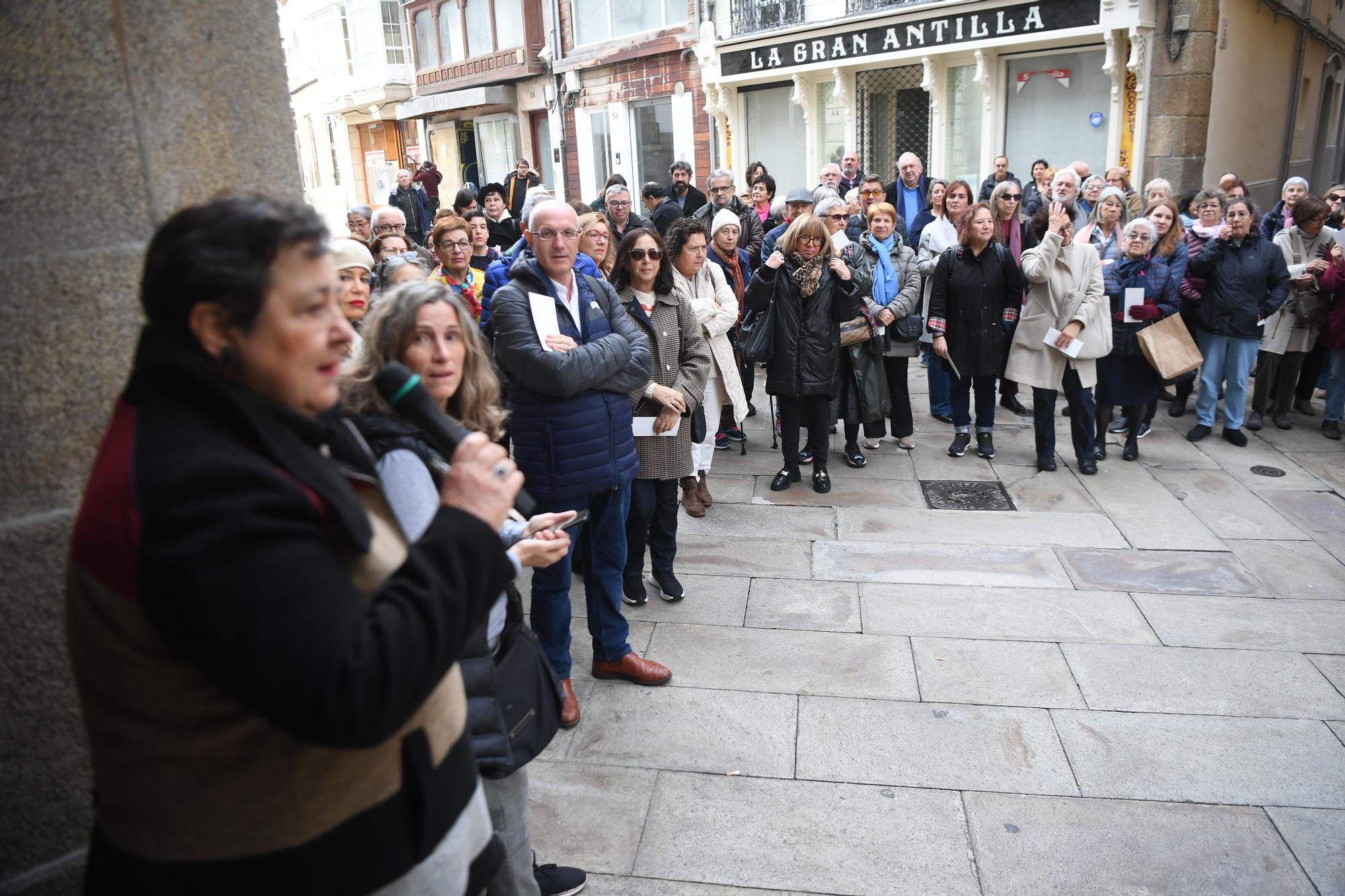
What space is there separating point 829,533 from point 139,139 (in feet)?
15.0

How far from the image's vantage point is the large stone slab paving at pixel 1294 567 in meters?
5.17

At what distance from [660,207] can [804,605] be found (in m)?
5.89

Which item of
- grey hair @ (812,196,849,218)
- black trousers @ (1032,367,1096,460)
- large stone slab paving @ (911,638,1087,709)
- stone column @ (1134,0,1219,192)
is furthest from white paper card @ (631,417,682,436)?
stone column @ (1134,0,1219,192)

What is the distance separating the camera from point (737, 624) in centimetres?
488

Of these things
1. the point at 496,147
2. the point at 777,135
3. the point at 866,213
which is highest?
the point at 496,147

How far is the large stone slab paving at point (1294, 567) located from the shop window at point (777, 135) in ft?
40.4

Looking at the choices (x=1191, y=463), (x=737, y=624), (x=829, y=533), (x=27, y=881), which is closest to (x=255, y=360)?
(x=27, y=881)

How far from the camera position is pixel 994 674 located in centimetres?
433

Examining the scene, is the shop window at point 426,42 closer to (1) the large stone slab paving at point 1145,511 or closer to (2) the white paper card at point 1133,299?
(2) the white paper card at point 1133,299

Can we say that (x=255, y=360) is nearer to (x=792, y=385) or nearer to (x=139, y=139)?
(x=139, y=139)

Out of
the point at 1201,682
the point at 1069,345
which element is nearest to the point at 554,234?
the point at 1201,682

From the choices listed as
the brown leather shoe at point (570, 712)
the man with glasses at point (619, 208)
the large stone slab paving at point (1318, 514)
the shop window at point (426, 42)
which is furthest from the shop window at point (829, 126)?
the brown leather shoe at point (570, 712)

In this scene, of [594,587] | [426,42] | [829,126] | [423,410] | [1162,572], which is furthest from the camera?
[426,42]

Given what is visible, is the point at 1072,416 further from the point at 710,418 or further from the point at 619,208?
the point at 619,208
